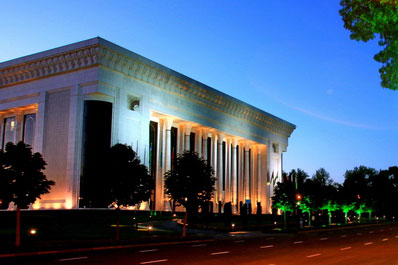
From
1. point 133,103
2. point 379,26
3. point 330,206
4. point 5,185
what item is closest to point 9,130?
point 133,103

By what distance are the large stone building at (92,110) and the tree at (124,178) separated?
14.0 meters

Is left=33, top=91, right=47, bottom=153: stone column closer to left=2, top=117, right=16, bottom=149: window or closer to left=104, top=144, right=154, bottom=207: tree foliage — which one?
left=2, top=117, right=16, bottom=149: window

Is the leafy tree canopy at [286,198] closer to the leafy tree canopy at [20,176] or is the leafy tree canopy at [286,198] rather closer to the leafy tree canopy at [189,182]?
the leafy tree canopy at [189,182]

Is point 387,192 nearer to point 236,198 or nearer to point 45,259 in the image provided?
point 236,198

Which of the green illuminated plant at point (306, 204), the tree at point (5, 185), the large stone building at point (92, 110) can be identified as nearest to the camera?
the tree at point (5, 185)

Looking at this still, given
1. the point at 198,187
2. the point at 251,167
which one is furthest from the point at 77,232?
the point at 251,167

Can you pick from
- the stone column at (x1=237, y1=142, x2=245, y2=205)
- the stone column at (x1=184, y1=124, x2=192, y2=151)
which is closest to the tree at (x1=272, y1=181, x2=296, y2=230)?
the stone column at (x1=184, y1=124, x2=192, y2=151)

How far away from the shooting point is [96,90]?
5500cm

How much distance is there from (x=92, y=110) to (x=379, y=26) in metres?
45.8

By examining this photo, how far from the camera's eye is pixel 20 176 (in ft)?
94.7

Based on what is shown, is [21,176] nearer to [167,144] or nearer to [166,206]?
[166,206]

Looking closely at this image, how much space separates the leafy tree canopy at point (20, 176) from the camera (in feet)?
93.1

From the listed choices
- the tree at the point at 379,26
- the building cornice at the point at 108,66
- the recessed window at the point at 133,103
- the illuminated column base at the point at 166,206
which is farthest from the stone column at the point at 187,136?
the tree at the point at 379,26

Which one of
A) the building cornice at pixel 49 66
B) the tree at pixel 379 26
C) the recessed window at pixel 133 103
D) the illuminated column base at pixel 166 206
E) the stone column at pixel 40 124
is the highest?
the building cornice at pixel 49 66
